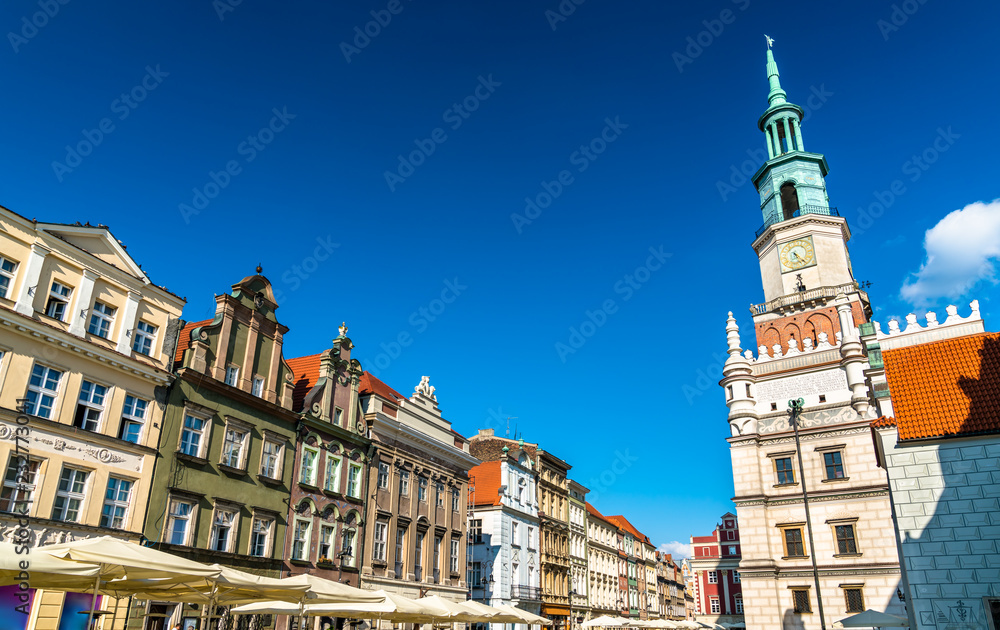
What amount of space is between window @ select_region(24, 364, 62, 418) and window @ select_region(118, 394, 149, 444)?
2.31 m

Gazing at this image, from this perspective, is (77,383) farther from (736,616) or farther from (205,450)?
(736,616)

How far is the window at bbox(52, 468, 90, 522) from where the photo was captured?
20.2 metres

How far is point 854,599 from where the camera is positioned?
34812 millimetres

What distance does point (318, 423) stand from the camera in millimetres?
30875

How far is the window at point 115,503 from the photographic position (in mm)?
21406

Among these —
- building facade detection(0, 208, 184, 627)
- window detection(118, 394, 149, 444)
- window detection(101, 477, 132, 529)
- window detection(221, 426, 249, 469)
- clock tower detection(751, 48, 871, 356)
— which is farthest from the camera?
clock tower detection(751, 48, 871, 356)

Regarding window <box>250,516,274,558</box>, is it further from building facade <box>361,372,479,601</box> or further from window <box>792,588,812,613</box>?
window <box>792,588,812,613</box>

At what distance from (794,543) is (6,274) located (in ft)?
125

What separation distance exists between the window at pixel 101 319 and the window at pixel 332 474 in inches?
464

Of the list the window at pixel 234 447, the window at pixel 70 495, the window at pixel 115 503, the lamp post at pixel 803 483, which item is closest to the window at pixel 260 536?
the window at pixel 234 447

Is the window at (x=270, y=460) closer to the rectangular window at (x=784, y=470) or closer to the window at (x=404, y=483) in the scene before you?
the window at (x=404, y=483)

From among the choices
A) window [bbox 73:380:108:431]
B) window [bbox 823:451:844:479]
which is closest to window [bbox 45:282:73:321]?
window [bbox 73:380:108:431]

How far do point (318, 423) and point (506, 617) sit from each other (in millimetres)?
11946

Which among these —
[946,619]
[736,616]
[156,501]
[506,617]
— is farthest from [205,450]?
[736,616]
